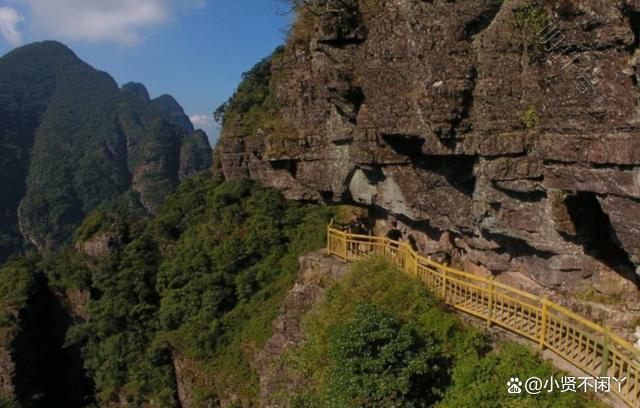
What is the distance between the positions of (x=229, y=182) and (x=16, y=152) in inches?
4185

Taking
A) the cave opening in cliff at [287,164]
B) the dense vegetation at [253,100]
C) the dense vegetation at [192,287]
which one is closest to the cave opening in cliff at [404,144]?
the cave opening in cliff at [287,164]

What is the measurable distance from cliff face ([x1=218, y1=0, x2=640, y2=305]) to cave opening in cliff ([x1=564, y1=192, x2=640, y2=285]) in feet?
0.07

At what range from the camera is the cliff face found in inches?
258

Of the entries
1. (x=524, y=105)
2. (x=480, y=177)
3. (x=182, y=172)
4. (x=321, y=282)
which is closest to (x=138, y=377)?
(x=321, y=282)

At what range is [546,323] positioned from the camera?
7.36 meters

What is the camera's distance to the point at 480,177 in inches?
362

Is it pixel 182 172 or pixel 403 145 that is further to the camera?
pixel 182 172

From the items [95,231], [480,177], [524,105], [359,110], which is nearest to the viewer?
[524,105]

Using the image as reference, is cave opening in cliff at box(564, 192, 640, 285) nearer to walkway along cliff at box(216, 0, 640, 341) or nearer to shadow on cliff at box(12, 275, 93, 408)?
walkway along cliff at box(216, 0, 640, 341)

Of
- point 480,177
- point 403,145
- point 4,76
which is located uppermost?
point 4,76

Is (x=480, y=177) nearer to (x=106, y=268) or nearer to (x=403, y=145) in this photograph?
(x=403, y=145)

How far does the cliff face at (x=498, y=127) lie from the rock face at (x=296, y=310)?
230 cm

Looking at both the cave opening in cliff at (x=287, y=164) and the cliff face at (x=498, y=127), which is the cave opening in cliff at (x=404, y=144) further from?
the cave opening in cliff at (x=287, y=164)

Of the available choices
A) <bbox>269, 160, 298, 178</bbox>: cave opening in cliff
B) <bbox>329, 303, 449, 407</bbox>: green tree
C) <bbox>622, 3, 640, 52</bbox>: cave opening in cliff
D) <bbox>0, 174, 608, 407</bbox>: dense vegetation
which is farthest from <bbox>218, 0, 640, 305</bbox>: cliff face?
<bbox>329, 303, 449, 407</bbox>: green tree
